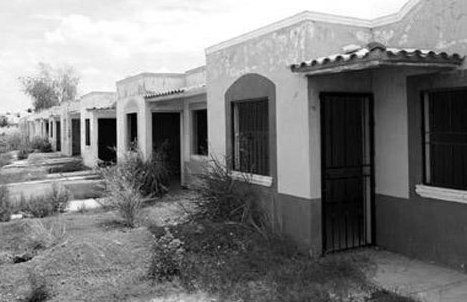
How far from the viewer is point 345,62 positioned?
665 centimetres

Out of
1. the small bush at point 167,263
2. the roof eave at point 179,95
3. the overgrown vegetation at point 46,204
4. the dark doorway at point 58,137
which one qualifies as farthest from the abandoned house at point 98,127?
the small bush at point 167,263

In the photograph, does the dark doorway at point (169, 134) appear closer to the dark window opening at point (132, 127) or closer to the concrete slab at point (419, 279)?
the dark window opening at point (132, 127)

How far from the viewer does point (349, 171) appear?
8570 millimetres

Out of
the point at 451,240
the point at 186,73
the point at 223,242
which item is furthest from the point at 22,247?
the point at 186,73

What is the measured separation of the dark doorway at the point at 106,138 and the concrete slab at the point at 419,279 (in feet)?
60.8

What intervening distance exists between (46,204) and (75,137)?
66.1ft

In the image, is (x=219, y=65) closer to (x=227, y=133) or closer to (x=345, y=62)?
(x=227, y=133)

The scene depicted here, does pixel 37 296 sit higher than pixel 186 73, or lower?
lower

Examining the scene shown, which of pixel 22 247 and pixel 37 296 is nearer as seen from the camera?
pixel 37 296

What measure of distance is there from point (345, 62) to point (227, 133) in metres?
4.10

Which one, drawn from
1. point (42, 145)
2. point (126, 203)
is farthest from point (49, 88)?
point (126, 203)

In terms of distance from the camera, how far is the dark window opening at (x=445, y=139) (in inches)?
288

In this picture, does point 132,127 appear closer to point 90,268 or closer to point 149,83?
point 149,83

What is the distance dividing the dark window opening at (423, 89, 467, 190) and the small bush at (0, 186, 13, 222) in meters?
9.19
